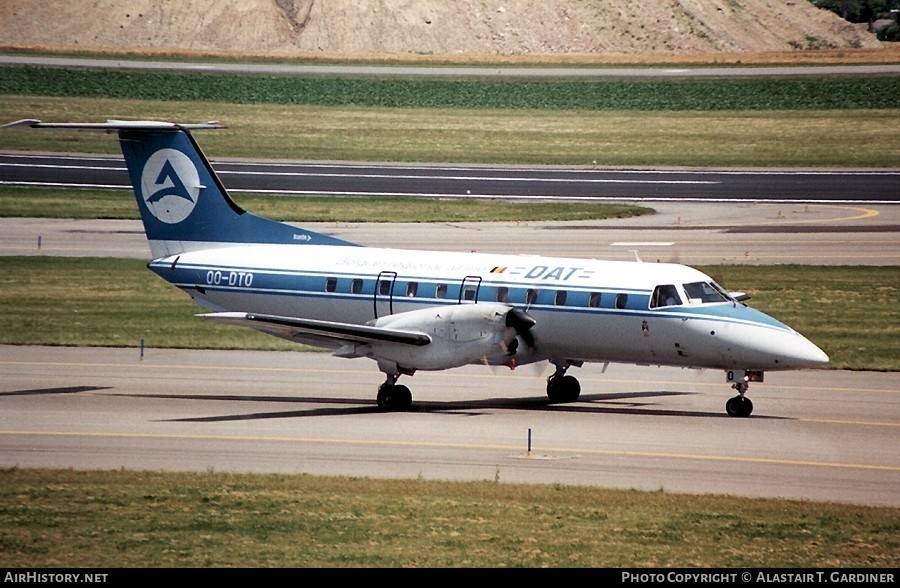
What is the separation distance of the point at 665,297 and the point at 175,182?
11.4 meters

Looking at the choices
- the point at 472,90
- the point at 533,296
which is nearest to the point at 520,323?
the point at 533,296

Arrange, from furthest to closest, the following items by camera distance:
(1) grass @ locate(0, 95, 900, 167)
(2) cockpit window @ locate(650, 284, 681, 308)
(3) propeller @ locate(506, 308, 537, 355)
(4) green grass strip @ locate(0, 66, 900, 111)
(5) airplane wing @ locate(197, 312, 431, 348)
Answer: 1. (4) green grass strip @ locate(0, 66, 900, 111)
2. (1) grass @ locate(0, 95, 900, 167)
3. (3) propeller @ locate(506, 308, 537, 355)
4. (2) cockpit window @ locate(650, 284, 681, 308)
5. (5) airplane wing @ locate(197, 312, 431, 348)

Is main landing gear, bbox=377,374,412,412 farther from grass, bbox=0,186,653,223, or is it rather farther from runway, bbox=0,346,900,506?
grass, bbox=0,186,653,223

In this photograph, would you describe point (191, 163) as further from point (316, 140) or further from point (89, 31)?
point (89, 31)

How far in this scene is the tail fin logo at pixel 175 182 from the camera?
1286 inches

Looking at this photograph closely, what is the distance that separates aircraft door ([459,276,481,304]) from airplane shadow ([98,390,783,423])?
2097mm

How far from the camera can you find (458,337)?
28453mm

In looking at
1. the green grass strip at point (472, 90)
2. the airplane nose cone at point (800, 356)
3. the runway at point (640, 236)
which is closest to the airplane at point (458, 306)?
the airplane nose cone at point (800, 356)

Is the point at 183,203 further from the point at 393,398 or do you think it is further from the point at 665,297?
the point at 665,297

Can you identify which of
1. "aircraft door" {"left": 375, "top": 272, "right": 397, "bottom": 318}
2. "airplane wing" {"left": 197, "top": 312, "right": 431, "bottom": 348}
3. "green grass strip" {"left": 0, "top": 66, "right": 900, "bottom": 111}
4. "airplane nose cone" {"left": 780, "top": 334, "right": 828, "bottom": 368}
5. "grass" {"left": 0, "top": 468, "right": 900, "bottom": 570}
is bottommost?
"grass" {"left": 0, "top": 468, "right": 900, "bottom": 570}

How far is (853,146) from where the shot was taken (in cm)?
8338

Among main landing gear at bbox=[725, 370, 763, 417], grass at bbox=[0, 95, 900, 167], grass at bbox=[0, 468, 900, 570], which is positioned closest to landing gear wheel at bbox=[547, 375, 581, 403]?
main landing gear at bbox=[725, 370, 763, 417]

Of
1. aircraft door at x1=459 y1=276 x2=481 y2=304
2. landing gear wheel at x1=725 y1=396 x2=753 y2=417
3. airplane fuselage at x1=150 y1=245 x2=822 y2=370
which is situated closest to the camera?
airplane fuselage at x1=150 y1=245 x2=822 y2=370

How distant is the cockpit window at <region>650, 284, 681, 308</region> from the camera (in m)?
28.3
